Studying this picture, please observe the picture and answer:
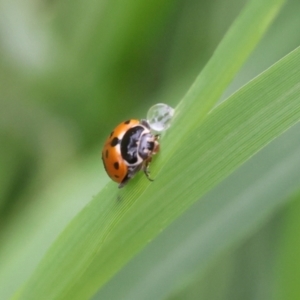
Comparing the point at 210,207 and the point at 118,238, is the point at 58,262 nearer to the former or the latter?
the point at 118,238

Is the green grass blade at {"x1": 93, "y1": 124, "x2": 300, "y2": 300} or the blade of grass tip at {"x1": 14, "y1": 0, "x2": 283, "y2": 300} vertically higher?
the blade of grass tip at {"x1": 14, "y1": 0, "x2": 283, "y2": 300}

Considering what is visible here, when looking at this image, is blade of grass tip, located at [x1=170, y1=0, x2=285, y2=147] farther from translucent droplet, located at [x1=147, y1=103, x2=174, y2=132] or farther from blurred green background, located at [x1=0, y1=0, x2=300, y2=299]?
blurred green background, located at [x1=0, y1=0, x2=300, y2=299]

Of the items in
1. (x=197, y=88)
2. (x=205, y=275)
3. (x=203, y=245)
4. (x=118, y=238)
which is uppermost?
(x=197, y=88)

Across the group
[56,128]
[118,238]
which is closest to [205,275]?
[118,238]

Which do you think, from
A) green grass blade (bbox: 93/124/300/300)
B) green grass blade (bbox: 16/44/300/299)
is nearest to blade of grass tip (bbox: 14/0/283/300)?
green grass blade (bbox: 16/44/300/299)

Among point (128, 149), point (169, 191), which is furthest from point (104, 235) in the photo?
point (128, 149)

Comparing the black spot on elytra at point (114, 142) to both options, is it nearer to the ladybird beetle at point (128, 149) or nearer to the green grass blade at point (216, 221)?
the ladybird beetle at point (128, 149)
